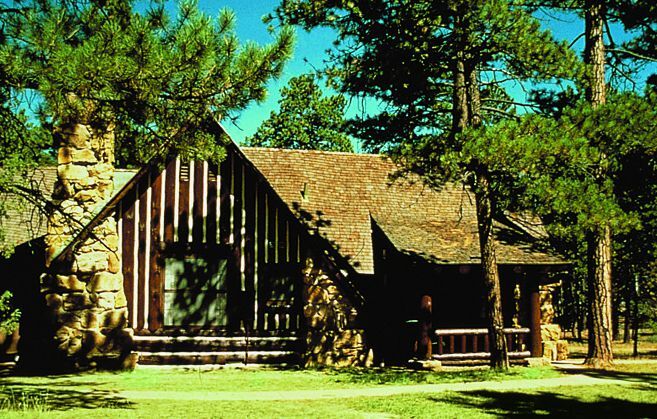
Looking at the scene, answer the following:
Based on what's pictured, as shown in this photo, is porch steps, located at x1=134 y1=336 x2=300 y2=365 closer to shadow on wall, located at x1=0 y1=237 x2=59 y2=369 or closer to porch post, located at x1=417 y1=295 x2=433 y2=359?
porch post, located at x1=417 y1=295 x2=433 y2=359

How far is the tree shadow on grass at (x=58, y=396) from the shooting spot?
1094cm

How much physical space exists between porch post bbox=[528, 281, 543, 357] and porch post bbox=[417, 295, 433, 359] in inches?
113

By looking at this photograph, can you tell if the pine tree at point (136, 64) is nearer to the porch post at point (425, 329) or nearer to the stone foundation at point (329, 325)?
the stone foundation at point (329, 325)

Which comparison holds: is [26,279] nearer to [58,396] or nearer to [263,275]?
[263,275]

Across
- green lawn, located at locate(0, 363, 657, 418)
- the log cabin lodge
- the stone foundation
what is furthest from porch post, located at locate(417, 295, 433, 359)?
the stone foundation

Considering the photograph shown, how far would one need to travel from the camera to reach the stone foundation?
18.2 metres

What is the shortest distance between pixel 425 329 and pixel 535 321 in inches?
123

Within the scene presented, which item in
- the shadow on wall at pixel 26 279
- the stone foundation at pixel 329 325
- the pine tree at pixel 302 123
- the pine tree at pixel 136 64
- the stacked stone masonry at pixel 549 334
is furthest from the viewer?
the pine tree at pixel 302 123

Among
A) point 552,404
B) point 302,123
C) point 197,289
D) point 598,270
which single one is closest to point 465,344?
point 598,270

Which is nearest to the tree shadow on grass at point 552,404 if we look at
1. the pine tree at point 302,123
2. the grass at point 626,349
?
the grass at point 626,349

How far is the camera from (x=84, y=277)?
16594mm

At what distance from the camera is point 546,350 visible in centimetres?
2028

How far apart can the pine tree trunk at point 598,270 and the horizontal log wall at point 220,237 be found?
7350mm

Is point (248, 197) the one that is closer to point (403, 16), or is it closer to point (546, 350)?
point (403, 16)
